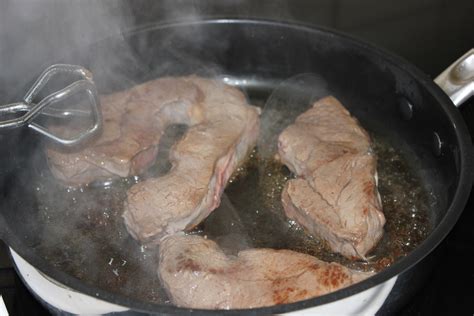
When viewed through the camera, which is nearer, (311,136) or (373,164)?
(373,164)

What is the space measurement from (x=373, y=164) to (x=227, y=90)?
69 centimetres

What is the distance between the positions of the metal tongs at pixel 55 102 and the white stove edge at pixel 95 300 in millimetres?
461

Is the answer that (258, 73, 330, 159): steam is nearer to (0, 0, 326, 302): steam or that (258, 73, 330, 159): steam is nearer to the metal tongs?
(0, 0, 326, 302): steam

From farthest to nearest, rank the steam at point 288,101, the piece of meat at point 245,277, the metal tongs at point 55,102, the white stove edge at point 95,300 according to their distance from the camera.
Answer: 1. the steam at point 288,101
2. the metal tongs at point 55,102
3. the piece of meat at point 245,277
4. the white stove edge at point 95,300

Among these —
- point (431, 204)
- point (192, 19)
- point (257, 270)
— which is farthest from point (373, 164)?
point (192, 19)

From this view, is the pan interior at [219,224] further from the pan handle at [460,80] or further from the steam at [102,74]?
the pan handle at [460,80]

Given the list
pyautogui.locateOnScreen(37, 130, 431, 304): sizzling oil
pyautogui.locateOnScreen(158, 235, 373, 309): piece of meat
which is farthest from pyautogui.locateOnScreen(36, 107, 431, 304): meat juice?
pyautogui.locateOnScreen(158, 235, 373, 309): piece of meat

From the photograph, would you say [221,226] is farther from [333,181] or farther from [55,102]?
[55,102]

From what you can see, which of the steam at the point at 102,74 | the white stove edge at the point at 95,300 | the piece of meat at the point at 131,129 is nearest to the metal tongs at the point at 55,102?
the piece of meat at the point at 131,129

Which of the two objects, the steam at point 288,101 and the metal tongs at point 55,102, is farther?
the steam at point 288,101

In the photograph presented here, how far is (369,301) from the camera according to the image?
165 cm

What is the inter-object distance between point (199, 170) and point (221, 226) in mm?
210

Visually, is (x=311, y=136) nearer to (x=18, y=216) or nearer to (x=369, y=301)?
(x=369, y=301)

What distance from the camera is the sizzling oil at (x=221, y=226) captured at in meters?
2.05
